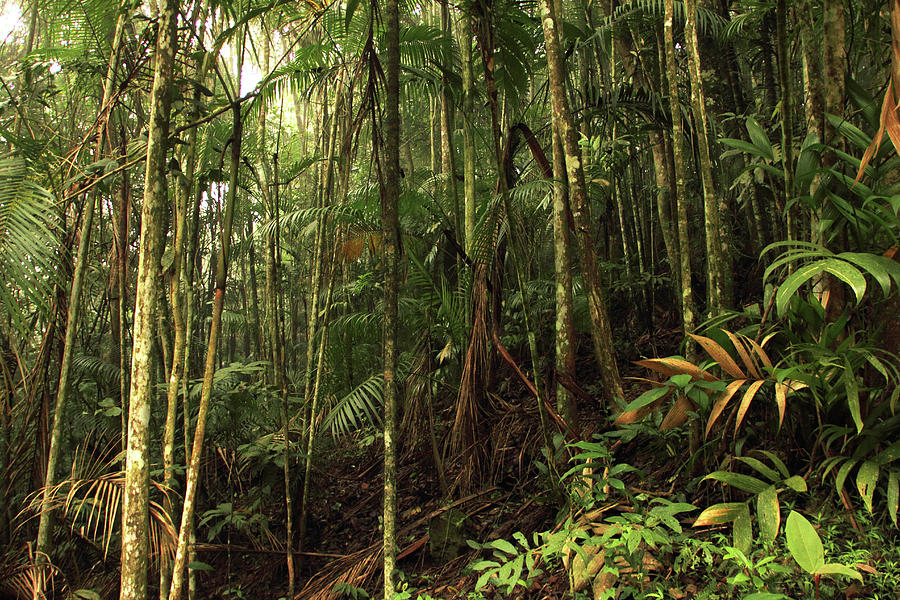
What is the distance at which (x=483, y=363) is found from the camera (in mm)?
3072

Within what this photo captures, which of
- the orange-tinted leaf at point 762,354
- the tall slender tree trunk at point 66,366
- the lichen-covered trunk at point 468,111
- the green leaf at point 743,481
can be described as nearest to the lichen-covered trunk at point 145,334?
the tall slender tree trunk at point 66,366

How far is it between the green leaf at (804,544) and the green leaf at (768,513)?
42 cm

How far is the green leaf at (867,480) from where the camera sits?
5.84ft

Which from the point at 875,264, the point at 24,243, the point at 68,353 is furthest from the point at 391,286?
the point at 68,353

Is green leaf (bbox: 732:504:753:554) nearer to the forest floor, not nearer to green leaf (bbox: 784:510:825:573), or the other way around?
the forest floor

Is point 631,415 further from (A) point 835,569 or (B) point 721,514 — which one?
(A) point 835,569

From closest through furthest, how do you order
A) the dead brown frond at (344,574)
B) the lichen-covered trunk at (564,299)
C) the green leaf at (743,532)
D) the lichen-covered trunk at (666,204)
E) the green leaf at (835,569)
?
the green leaf at (835,569), the green leaf at (743,532), the lichen-covered trunk at (564,299), the dead brown frond at (344,574), the lichen-covered trunk at (666,204)

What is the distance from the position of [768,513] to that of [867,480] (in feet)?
1.13

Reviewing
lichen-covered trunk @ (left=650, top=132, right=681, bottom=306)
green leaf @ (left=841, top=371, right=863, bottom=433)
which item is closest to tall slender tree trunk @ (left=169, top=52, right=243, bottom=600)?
green leaf @ (left=841, top=371, right=863, bottom=433)

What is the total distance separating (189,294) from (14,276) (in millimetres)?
1006

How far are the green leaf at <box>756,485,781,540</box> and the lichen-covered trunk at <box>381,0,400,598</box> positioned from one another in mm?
1308

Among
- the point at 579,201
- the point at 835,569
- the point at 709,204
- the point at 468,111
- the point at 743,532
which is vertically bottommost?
the point at 743,532

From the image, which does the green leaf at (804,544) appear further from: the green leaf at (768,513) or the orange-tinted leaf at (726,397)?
the orange-tinted leaf at (726,397)

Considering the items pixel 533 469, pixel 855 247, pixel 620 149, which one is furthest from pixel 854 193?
pixel 620 149
